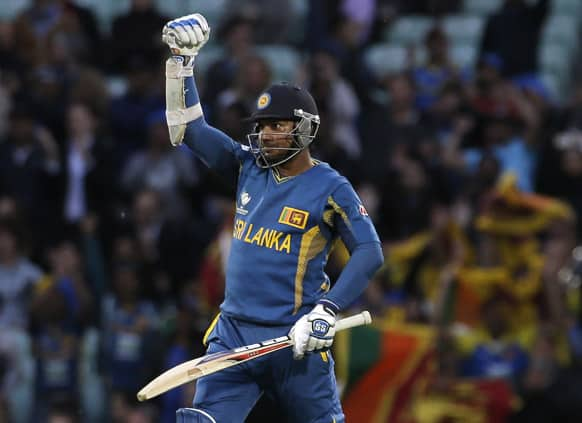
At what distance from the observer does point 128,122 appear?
12188mm

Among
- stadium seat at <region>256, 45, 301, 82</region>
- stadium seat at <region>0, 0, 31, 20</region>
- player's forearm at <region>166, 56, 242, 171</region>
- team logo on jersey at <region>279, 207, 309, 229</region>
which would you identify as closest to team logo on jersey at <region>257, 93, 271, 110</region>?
player's forearm at <region>166, 56, 242, 171</region>

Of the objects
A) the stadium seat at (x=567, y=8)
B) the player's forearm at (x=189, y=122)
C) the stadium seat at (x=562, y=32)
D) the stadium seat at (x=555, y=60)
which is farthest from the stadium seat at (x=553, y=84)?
the player's forearm at (x=189, y=122)

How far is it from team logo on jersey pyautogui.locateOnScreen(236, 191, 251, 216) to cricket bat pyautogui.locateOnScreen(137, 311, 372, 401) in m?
0.62

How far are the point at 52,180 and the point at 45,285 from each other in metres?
0.98

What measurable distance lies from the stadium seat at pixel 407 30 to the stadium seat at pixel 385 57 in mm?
163

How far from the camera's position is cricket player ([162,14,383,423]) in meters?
6.46

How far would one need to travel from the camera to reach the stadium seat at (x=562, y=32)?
14.3m

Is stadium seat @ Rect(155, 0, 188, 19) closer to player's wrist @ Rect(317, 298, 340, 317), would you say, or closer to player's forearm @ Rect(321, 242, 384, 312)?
player's forearm @ Rect(321, 242, 384, 312)

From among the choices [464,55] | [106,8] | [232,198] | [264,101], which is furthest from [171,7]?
[264,101]

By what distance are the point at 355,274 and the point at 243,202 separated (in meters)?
0.65

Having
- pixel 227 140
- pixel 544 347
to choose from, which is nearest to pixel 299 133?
pixel 227 140

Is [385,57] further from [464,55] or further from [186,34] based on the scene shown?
[186,34]

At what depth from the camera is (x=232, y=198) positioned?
37.4 ft

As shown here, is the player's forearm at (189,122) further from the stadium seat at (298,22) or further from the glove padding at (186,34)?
the stadium seat at (298,22)
